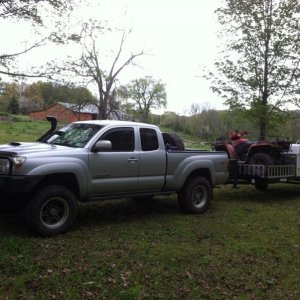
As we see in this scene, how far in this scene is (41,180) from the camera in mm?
7180

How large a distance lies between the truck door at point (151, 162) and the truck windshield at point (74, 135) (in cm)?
102

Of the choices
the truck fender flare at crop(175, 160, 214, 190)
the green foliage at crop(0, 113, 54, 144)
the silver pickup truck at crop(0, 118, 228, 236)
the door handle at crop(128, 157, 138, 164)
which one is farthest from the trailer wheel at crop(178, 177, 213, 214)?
the green foliage at crop(0, 113, 54, 144)

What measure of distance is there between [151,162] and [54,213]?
2.31 meters

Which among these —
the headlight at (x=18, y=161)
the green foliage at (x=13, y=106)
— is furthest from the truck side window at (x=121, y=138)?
the green foliage at (x=13, y=106)

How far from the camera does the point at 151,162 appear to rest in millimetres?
8859

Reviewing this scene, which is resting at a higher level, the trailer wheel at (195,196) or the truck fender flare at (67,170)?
the truck fender flare at (67,170)

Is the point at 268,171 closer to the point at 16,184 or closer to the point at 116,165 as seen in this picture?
the point at 116,165

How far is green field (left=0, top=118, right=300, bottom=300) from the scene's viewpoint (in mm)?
5434

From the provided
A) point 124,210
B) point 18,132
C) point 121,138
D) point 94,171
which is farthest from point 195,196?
point 18,132

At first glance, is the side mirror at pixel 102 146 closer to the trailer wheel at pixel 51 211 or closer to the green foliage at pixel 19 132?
the trailer wheel at pixel 51 211

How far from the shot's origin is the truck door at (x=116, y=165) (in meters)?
7.91

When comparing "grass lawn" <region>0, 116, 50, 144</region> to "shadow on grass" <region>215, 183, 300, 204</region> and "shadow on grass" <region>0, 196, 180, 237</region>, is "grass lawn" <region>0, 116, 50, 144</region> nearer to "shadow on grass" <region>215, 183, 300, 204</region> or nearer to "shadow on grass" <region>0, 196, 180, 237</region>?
"shadow on grass" <region>215, 183, 300, 204</region>

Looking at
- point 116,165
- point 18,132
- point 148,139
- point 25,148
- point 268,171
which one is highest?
point 18,132

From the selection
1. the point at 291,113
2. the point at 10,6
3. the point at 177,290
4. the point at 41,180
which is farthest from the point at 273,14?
the point at 177,290
